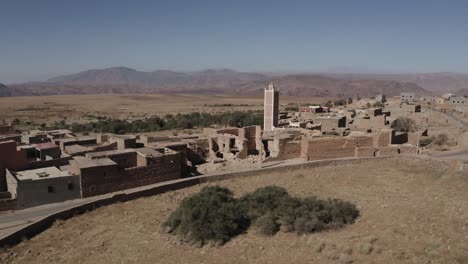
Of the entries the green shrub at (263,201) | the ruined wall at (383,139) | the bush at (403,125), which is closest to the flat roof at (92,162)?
the green shrub at (263,201)

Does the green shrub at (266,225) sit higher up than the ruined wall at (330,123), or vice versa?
the ruined wall at (330,123)

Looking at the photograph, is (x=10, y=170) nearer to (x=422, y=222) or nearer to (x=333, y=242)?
(x=333, y=242)

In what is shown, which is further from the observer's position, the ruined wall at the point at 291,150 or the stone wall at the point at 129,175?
the ruined wall at the point at 291,150

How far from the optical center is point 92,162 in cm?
1952

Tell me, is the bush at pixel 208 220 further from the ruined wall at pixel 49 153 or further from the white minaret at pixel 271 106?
the white minaret at pixel 271 106

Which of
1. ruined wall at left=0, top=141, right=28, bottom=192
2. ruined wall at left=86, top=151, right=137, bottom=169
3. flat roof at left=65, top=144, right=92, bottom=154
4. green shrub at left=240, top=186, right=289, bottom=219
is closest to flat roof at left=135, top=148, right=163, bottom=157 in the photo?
ruined wall at left=86, top=151, right=137, bottom=169

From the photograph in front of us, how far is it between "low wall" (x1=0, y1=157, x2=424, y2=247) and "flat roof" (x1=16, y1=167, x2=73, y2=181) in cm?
237

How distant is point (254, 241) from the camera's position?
13164 millimetres

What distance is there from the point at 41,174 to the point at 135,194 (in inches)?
182

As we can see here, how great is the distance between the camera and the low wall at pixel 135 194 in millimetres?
14406

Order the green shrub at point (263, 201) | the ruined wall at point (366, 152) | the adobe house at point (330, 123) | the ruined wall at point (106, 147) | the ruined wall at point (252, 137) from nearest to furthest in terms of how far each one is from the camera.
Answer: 1. the green shrub at point (263, 201)
2. the ruined wall at point (106, 147)
3. the ruined wall at point (366, 152)
4. the ruined wall at point (252, 137)
5. the adobe house at point (330, 123)

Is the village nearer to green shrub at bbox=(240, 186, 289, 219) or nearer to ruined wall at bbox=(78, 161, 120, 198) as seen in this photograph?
ruined wall at bbox=(78, 161, 120, 198)

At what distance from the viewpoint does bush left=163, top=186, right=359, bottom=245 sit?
13.5 metres

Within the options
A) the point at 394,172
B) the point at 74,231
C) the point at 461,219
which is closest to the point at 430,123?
the point at 394,172
